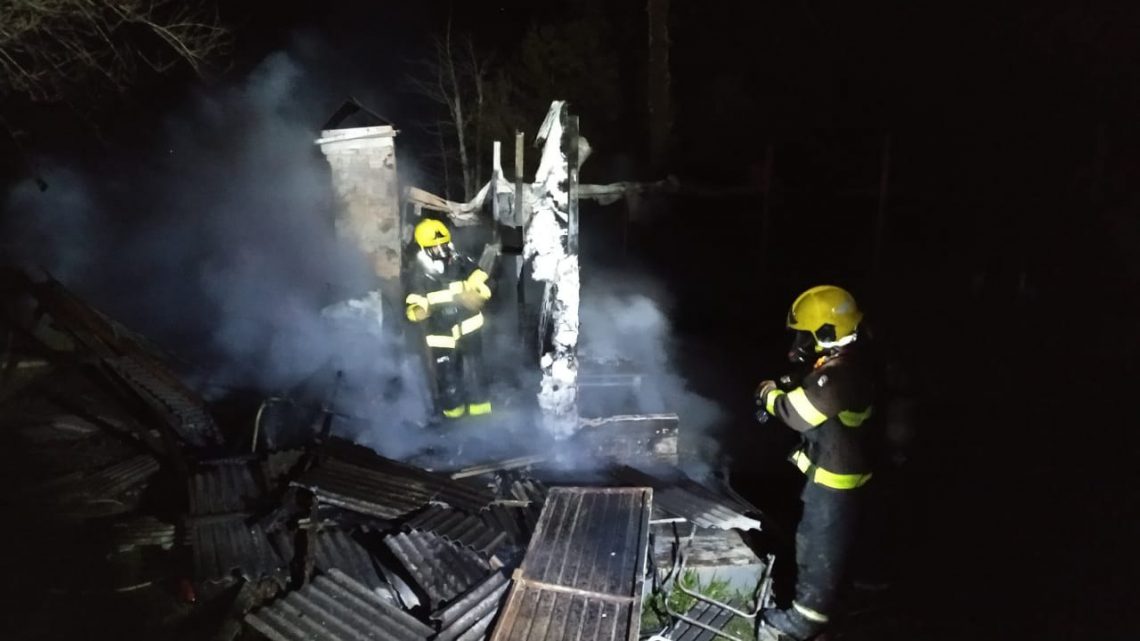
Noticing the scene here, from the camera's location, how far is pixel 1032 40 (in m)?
9.02

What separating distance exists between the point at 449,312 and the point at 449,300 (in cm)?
12

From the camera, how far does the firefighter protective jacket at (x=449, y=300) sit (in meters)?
6.45

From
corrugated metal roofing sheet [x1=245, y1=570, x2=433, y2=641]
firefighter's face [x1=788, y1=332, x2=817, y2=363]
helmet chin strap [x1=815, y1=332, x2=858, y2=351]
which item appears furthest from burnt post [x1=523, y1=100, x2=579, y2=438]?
corrugated metal roofing sheet [x1=245, y1=570, x2=433, y2=641]

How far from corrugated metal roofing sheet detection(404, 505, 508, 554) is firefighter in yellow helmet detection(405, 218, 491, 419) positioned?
1.88 m

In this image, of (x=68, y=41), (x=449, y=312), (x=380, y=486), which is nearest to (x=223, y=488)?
(x=380, y=486)

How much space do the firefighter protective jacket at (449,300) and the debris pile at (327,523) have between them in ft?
4.66

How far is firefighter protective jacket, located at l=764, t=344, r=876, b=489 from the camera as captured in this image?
13.0ft

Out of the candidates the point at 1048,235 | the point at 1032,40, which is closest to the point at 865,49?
the point at 1032,40

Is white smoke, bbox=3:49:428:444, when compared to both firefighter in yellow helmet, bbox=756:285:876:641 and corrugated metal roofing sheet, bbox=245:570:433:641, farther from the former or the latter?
firefighter in yellow helmet, bbox=756:285:876:641

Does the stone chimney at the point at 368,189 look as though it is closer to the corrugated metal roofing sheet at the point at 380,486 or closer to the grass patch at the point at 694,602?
the corrugated metal roofing sheet at the point at 380,486

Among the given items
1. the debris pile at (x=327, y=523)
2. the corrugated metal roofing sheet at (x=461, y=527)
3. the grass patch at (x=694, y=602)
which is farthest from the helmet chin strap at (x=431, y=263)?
the grass patch at (x=694, y=602)

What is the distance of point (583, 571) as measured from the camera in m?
4.15

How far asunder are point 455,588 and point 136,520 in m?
2.42

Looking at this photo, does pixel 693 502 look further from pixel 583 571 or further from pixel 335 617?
pixel 335 617
